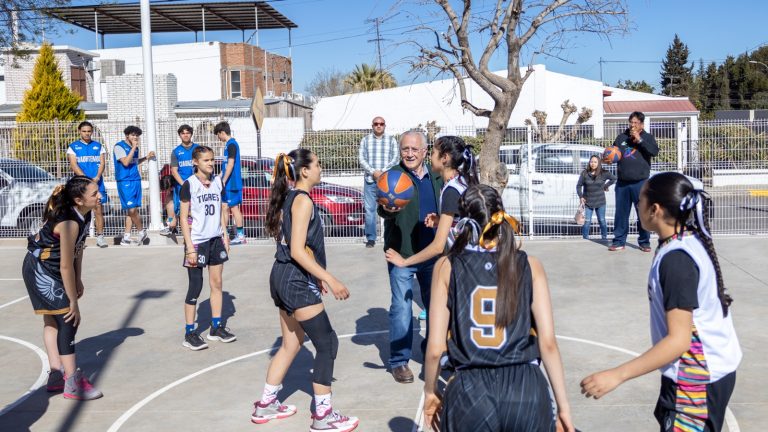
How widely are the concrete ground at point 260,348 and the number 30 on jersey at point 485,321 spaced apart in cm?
241

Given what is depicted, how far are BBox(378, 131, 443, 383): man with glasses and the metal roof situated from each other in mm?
37371

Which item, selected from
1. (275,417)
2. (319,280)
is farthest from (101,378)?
(319,280)

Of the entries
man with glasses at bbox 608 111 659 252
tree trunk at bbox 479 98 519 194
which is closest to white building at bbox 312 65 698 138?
tree trunk at bbox 479 98 519 194

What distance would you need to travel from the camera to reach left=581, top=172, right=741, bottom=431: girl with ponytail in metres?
3.25

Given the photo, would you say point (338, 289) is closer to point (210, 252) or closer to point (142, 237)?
point (210, 252)

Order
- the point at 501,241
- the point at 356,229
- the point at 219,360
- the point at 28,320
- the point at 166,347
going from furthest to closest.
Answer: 1. the point at 356,229
2. the point at 28,320
3. the point at 166,347
4. the point at 219,360
5. the point at 501,241

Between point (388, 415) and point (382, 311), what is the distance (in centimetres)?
336

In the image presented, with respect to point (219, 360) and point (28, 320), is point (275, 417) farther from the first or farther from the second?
point (28, 320)

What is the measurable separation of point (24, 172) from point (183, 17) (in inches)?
1268

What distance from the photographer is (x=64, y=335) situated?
242 inches

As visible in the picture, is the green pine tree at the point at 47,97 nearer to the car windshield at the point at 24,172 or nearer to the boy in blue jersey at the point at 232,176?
the car windshield at the point at 24,172

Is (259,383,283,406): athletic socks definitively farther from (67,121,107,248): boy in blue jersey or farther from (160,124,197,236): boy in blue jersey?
(67,121,107,248): boy in blue jersey

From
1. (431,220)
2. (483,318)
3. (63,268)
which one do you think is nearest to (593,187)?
(431,220)

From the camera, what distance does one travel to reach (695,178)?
43.8ft
